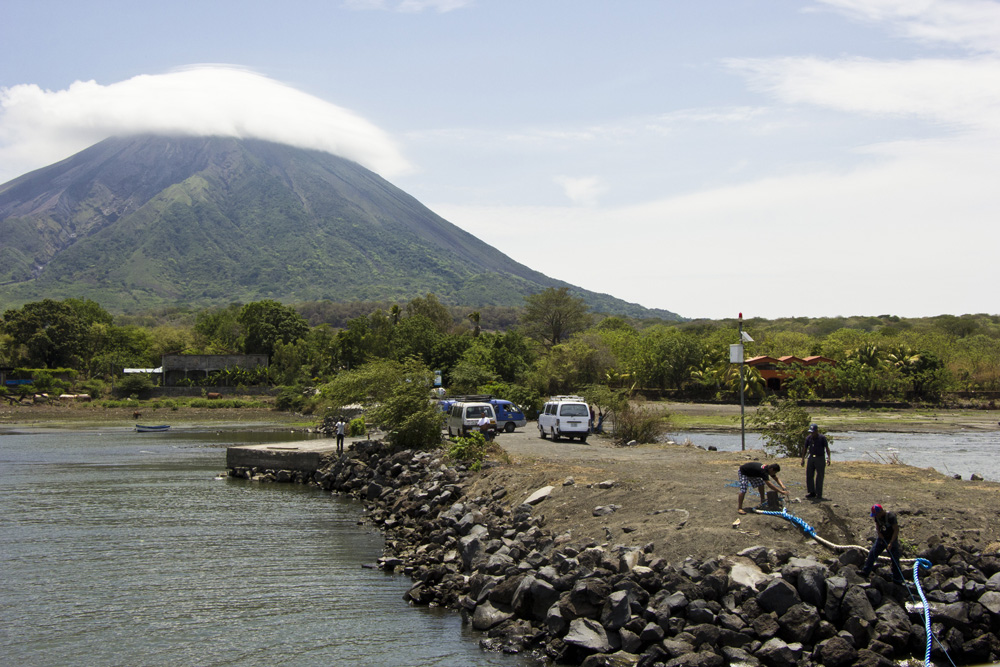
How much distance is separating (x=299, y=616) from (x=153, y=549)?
7.69m

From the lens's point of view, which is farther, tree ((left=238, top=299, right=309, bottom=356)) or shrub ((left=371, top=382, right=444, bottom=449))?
tree ((left=238, top=299, right=309, bottom=356))

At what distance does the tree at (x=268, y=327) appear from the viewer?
337 feet

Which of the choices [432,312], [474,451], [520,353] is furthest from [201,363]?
[474,451]

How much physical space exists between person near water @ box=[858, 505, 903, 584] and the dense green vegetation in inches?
823

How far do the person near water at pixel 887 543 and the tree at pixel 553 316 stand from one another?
87.2 m

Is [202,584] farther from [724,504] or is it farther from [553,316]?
[553,316]

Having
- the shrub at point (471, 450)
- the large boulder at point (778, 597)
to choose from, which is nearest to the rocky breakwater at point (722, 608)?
the large boulder at point (778, 597)

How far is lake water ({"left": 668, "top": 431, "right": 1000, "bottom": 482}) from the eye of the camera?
1294 inches

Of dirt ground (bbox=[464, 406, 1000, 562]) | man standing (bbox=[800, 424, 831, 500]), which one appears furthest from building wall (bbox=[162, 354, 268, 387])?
man standing (bbox=[800, 424, 831, 500])

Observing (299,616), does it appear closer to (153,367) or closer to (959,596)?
(959,596)

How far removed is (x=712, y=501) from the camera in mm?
16484

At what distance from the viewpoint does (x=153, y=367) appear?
4168 inches

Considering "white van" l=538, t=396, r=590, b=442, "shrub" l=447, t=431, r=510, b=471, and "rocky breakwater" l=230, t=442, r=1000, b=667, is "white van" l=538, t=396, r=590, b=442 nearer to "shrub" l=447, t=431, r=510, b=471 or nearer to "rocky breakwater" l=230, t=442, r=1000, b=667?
"shrub" l=447, t=431, r=510, b=471

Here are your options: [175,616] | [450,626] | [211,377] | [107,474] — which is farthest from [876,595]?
[211,377]
